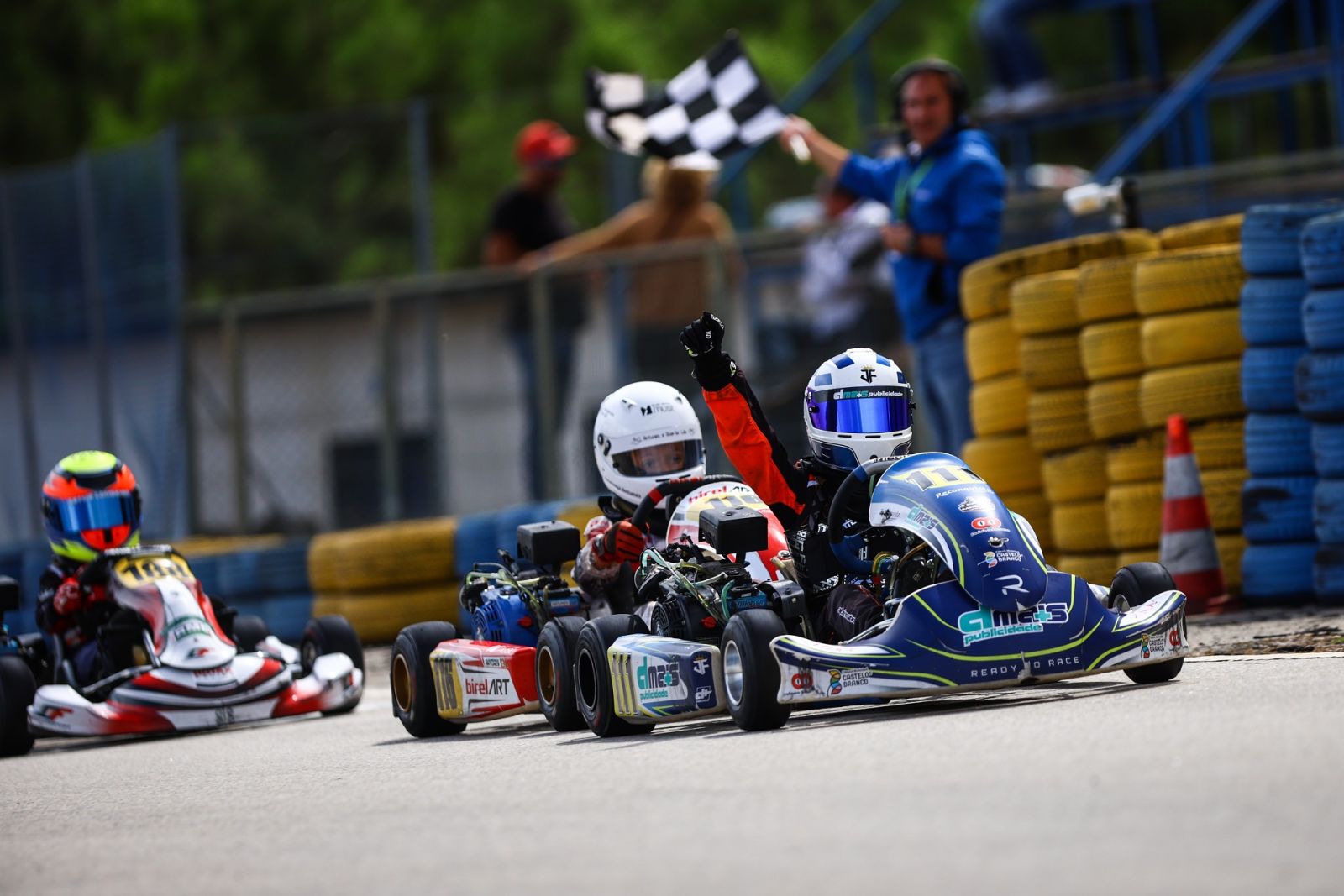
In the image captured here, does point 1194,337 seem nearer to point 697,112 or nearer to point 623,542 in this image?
point 623,542

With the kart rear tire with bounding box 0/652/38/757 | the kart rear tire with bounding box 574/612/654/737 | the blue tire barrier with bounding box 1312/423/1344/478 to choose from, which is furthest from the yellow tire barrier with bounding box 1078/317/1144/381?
the kart rear tire with bounding box 0/652/38/757

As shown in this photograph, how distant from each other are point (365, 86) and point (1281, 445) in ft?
82.8

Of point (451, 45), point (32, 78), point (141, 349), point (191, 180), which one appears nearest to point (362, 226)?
point (191, 180)

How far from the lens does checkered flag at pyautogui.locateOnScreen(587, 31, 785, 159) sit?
11.6m

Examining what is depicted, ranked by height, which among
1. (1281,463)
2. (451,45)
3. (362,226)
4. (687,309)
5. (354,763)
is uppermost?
(451,45)

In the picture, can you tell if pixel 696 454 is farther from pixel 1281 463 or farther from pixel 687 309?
pixel 687 309

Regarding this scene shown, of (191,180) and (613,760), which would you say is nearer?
(613,760)

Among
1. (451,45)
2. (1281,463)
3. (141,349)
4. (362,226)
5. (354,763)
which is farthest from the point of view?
(451,45)

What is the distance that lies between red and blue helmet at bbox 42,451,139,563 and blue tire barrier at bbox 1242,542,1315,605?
465 cm

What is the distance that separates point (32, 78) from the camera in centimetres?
3350

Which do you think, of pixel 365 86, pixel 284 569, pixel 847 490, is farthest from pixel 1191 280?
pixel 365 86

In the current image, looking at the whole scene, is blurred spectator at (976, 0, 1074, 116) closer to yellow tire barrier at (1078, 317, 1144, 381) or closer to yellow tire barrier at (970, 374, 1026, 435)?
yellow tire barrier at (970, 374, 1026, 435)

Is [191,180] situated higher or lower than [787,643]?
higher

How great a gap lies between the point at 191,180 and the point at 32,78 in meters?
11.1
